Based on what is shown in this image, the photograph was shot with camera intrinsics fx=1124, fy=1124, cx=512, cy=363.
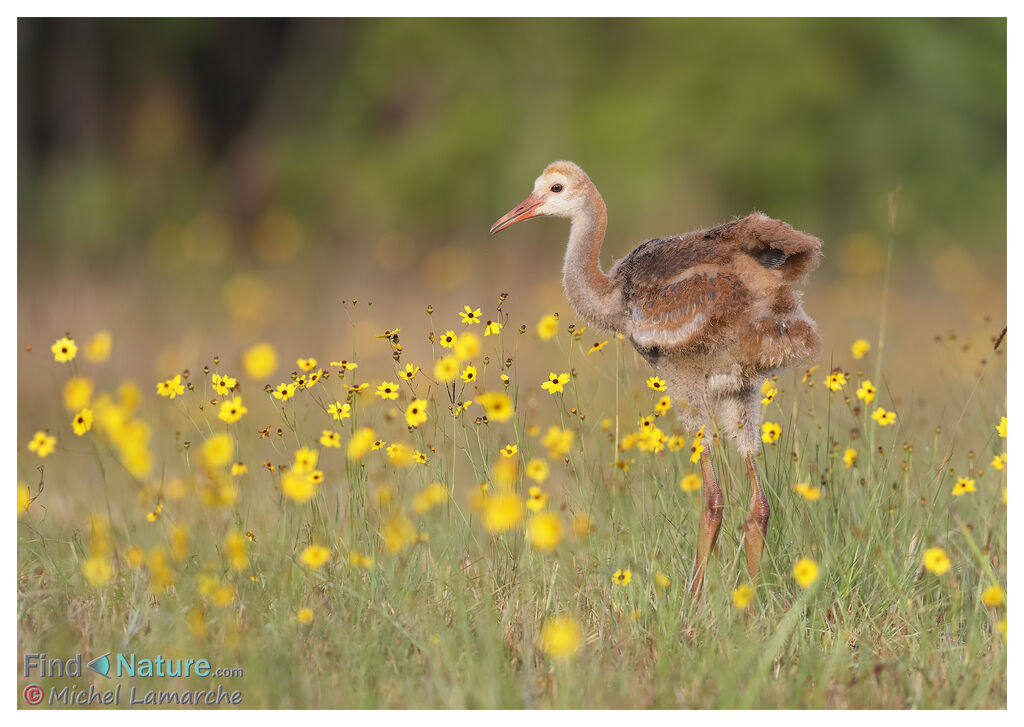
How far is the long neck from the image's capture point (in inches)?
161

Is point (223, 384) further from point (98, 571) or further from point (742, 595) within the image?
point (742, 595)

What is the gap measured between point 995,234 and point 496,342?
23.7 ft

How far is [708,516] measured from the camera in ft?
12.9

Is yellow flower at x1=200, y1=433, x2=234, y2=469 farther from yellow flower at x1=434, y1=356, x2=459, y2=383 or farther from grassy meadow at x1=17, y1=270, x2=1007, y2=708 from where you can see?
yellow flower at x1=434, y1=356, x2=459, y2=383

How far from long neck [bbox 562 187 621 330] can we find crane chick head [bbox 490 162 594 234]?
27 millimetres

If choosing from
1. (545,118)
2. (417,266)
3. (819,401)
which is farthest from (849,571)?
(545,118)

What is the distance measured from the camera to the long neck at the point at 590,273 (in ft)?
13.4

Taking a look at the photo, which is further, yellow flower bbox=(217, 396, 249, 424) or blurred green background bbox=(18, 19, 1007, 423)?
blurred green background bbox=(18, 19, 1007, 423)

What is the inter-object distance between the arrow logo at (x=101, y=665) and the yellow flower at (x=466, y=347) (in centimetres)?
138

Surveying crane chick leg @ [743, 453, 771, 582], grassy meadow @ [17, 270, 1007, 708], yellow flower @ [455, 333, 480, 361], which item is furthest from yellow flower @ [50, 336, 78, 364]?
crane chick leg @ [743, 453, 771, 582]

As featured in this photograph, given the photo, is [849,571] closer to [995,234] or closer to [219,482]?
[219,482]

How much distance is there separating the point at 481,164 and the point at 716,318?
759cm

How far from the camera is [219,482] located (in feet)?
11.0

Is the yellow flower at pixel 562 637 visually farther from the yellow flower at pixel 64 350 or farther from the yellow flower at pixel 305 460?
the yellow flower at pixel 64 350
